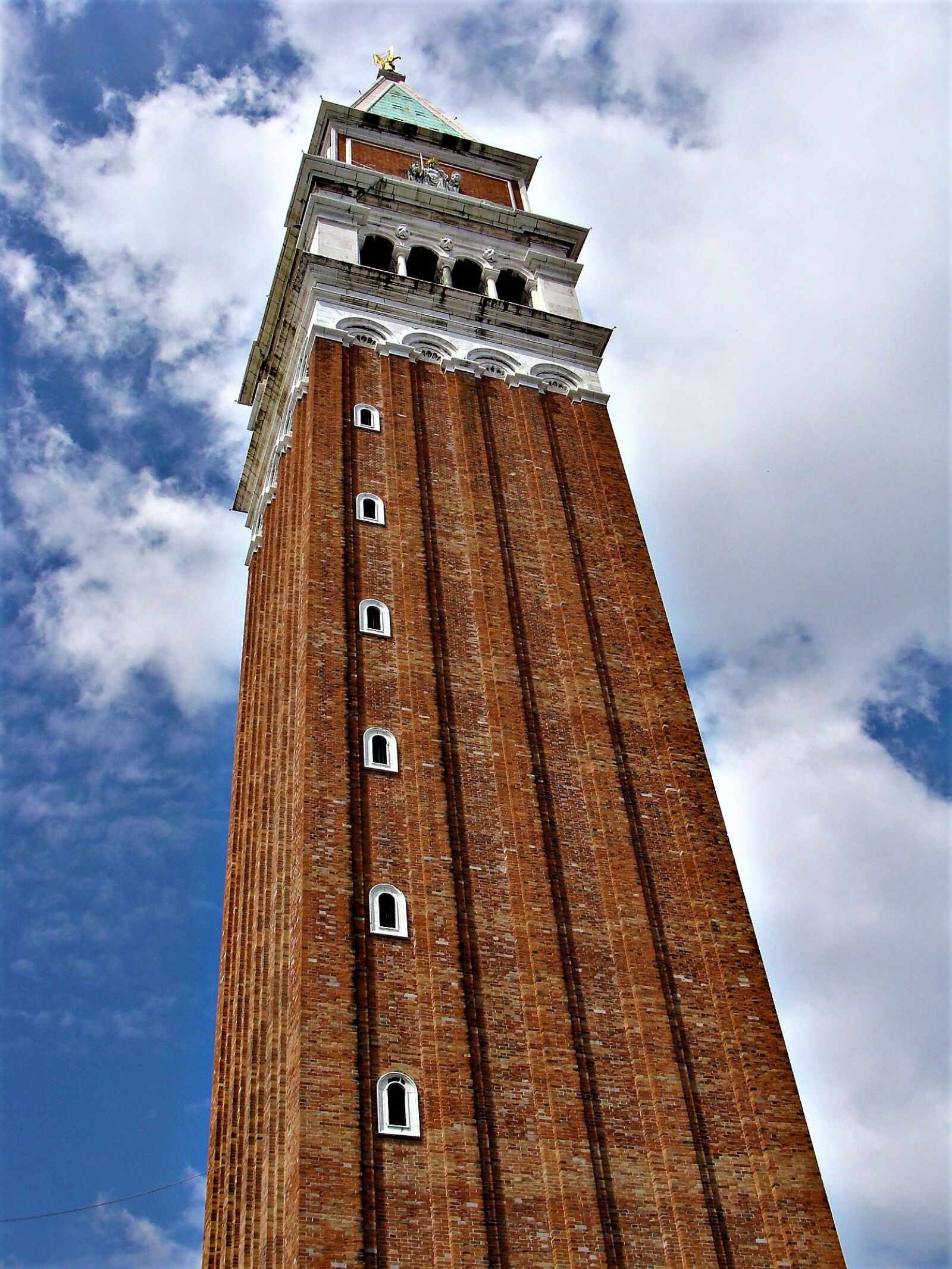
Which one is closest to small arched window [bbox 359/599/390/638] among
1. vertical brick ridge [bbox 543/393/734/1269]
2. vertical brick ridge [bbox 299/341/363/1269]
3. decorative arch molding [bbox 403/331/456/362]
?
vertical brick ridge [bbox 299/341/363/1269]

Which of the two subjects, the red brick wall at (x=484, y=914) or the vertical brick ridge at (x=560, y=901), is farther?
the vertical brick ridge at (x=560, y=901)

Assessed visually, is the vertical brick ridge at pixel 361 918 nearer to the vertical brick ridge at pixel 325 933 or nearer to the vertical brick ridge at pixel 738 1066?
the vertical brick ridge at pixel 325 933

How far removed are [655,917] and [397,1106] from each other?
615cm

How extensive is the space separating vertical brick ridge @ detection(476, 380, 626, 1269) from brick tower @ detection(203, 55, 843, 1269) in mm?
57

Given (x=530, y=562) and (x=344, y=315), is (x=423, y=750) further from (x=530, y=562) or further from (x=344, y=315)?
(x=344, y=315)

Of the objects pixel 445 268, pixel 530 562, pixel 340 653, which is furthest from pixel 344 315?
pixel 340 653

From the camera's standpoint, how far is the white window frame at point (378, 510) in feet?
93.5

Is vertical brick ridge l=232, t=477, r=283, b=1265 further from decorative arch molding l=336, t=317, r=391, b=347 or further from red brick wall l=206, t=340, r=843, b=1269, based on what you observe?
decorative arch molding l=336, t=317, r=391, b=347

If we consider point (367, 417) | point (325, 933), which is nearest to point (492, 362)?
point (367, 417)

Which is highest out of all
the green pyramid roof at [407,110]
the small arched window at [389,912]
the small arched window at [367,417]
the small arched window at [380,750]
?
the green pyramid roof at [407,110]

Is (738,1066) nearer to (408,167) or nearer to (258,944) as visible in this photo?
(258,944)

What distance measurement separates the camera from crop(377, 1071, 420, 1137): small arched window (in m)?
18.5

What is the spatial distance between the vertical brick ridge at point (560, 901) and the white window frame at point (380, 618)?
2.71 m

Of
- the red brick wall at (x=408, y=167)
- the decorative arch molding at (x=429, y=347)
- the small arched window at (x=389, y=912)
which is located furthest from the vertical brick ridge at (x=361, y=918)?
the red brick wall at (x=408, y=167)
